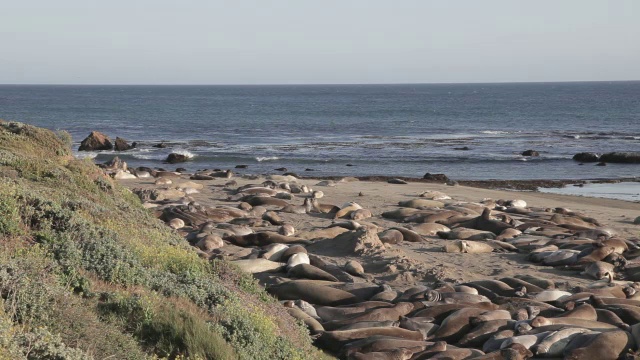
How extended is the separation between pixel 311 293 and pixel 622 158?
35.2m

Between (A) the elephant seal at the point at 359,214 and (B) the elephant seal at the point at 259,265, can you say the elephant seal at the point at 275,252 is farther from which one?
(A) the elephant seal at the point at 359,214

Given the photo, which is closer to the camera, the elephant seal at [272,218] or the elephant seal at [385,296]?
the elephant seal at [385,296]

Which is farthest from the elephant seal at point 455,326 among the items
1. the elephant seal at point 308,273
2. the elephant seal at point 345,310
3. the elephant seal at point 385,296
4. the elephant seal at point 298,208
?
the elephant seal at point 298,208

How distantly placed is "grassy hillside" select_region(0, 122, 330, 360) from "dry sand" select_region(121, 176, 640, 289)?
445 centimetres

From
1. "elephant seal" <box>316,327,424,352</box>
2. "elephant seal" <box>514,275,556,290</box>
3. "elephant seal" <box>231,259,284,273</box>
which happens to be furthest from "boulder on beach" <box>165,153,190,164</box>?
"elephant seal" <box>316,327,424,352</box>

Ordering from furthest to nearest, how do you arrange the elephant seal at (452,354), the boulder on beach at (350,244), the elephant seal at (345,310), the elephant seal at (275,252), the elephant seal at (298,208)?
the elephant seal at (298,208), the boulder on beach at (350,244), the elephant seal at (275,252), the elephant seal at (345,310), the elephant seal at (452,354)

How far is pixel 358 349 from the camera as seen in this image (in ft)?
29.6

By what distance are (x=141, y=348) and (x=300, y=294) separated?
16.3 feet

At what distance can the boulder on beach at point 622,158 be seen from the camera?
1658 inches

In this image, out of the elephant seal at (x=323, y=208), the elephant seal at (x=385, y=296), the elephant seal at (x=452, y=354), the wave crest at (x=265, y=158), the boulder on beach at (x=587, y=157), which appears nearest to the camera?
the elephant seal at (x=452, y=354)

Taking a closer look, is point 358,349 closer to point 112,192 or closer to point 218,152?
point 112,192

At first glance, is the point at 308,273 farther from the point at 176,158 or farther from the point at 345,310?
the point at 176,158

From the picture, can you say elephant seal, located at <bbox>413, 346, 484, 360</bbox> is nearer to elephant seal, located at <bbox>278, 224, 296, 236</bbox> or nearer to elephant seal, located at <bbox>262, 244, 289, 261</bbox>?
elephant seal, located at <bbox>262, 244, 289, 261</bbox>

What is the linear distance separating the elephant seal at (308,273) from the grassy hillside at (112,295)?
2023 millimetres
